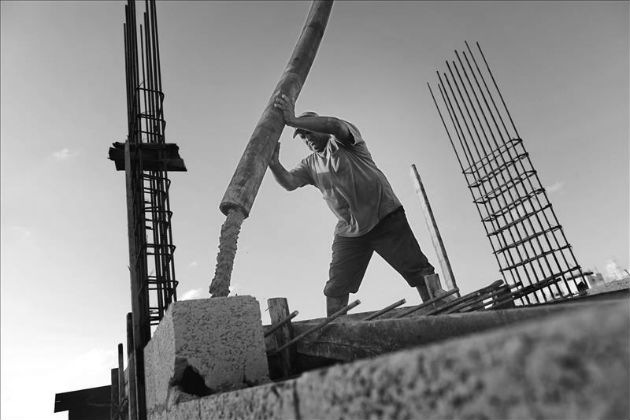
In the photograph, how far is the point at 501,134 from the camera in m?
7.29

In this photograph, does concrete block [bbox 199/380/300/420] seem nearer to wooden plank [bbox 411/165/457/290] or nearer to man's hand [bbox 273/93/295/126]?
man's hand [bbox 273/93/295/126]

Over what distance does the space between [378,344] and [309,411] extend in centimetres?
130

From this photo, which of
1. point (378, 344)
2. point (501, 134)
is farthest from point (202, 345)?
point (501, 134)

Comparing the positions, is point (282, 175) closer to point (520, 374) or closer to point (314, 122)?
point (314, 122)

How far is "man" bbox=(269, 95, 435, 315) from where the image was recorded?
4.50 m

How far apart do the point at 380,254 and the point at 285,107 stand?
1.96 m

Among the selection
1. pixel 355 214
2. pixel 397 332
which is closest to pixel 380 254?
pixel 355 214

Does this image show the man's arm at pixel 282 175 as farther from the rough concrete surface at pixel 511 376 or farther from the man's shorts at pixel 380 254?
the rough concrete surface at pixel 511 376

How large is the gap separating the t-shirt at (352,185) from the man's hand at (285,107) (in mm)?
1048

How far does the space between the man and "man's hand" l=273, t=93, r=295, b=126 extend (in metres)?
0.47

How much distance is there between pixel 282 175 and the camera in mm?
4750

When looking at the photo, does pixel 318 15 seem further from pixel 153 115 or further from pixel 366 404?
pixel 366 404

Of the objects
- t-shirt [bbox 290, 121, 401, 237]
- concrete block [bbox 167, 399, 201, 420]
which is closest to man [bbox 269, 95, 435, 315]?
t-shirt [bbox 290, 121, 401, 237]

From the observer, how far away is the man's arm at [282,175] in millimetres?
4573
